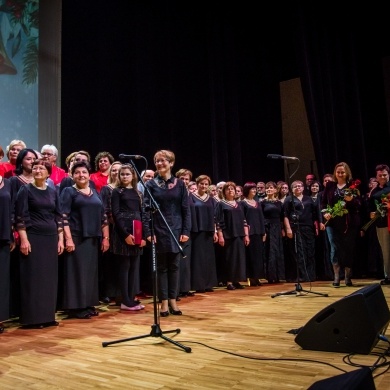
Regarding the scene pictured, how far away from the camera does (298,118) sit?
10.3 metres

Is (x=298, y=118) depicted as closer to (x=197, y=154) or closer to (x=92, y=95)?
(x=197, y=154)

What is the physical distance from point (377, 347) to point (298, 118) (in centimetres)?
833

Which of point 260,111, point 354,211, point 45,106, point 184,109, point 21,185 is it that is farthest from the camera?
point 260,111

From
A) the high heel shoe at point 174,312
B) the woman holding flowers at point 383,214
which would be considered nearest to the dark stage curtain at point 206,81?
the woman holding flowers at point 383,214

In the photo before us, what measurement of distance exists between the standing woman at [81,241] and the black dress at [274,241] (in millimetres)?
3252

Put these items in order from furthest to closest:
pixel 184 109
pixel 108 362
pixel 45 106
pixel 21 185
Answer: pixel 184 109 < pixel 45 106 < pixel 21 185 < pixel 108 362

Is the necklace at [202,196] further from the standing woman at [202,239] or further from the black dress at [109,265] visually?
the black dress at [109,265]

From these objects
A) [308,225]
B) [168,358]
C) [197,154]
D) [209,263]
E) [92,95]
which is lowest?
[168,358]

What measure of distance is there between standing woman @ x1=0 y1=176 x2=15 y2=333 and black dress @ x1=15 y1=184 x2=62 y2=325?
0.11 metres

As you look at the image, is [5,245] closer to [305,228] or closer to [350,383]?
[350,383]

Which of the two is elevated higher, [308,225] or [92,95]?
[92,95]

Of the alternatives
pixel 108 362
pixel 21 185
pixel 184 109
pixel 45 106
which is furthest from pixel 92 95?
pixel 108 362

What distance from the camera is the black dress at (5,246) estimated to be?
11.8 ft

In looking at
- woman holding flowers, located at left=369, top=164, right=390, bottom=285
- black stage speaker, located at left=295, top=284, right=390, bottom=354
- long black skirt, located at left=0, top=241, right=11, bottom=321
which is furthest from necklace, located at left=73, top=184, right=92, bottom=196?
woman holding flowers, located at left=369, top=164, right=390, bottom=285
